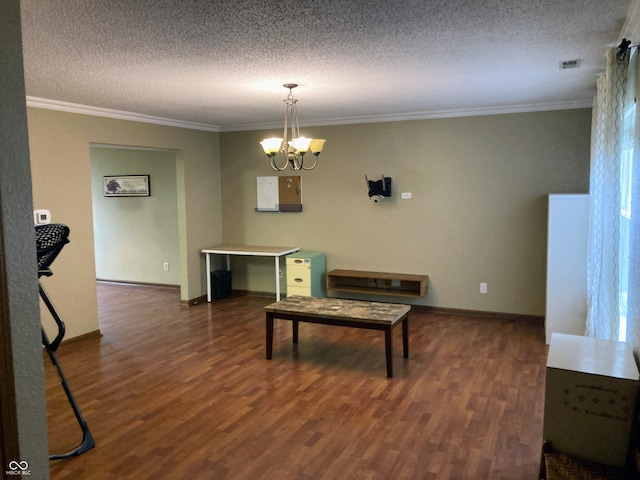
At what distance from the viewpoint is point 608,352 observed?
2.41 meters

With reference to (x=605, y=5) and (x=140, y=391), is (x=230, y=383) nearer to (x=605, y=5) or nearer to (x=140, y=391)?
(x=140, y=391)

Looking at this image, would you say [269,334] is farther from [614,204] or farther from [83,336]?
[614,204]

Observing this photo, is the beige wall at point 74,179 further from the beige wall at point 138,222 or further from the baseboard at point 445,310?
the baseboard at point 445,310

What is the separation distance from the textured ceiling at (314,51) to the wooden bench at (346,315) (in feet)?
6.22

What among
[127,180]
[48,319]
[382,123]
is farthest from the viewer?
[127,180]

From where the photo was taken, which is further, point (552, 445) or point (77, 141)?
point (77, 141)

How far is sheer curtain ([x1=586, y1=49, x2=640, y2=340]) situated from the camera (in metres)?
2.76

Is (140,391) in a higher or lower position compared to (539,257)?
lower

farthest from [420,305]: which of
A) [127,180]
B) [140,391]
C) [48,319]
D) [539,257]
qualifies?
[127,180]

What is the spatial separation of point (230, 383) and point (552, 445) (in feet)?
7.87

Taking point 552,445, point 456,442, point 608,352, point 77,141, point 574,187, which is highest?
point 77,141

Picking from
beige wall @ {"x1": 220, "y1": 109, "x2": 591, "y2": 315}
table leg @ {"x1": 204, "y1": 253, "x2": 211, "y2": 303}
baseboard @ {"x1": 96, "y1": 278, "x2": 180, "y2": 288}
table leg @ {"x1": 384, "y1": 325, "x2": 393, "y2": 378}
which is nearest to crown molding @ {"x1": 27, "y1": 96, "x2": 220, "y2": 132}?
beige wall @ {"x1": 220, "y1": 109, "x2": 591, "y2": 315}

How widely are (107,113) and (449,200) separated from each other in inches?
155

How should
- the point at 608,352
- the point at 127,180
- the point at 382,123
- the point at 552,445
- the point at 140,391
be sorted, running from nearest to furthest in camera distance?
the point at 552,445 → the point at 608,352 → the point at 140,391 → the point at 382,123 → the point at 127,180
